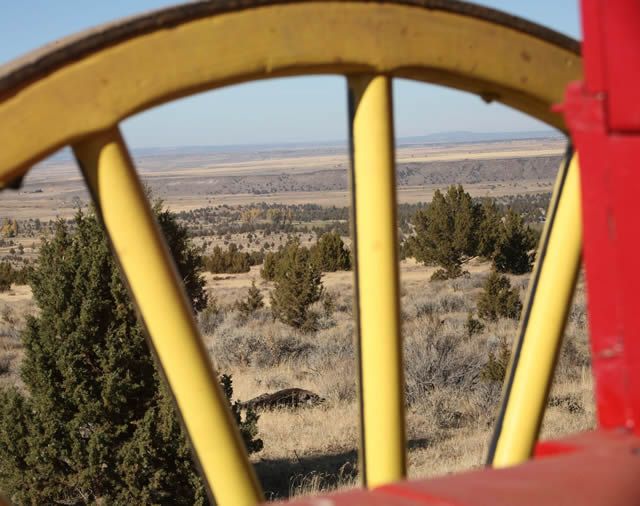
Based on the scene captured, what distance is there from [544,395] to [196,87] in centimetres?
113

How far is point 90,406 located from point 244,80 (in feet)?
23.0

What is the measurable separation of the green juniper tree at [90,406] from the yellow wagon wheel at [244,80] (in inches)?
255

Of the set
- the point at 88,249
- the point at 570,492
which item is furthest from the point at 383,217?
the point at 88,249

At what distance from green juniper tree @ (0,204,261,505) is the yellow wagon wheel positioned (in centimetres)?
648

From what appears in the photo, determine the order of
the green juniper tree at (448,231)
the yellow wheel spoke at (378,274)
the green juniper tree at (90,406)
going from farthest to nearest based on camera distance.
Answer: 1. the green juniper tree at (448,231)
2. the green juniper tree at (90,406)
3. the yellow wheel spoke at (378,274)

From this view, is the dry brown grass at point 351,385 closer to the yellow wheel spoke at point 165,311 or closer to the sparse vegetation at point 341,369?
the sparse vegetation at point 341,369

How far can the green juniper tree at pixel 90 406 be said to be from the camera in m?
8.27

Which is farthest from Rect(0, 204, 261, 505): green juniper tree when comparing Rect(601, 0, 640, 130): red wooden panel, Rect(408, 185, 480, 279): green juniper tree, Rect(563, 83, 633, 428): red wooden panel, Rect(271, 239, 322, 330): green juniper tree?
Rect(408, 185, 480, 279): green juniper tree

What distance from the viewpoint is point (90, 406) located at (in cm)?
830

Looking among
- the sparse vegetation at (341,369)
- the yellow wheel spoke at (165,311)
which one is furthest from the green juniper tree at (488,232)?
the yellow wheel spoke at (165,311)

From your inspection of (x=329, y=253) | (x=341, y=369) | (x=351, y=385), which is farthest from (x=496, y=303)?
(x=329, y=253)

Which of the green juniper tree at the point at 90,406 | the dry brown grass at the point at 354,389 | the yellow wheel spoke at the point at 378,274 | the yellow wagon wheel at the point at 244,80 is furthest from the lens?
the dry brown grass at the point at 354,389

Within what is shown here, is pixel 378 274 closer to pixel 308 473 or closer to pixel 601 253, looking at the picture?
pixel 601 253

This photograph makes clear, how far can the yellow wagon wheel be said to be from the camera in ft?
5.08
